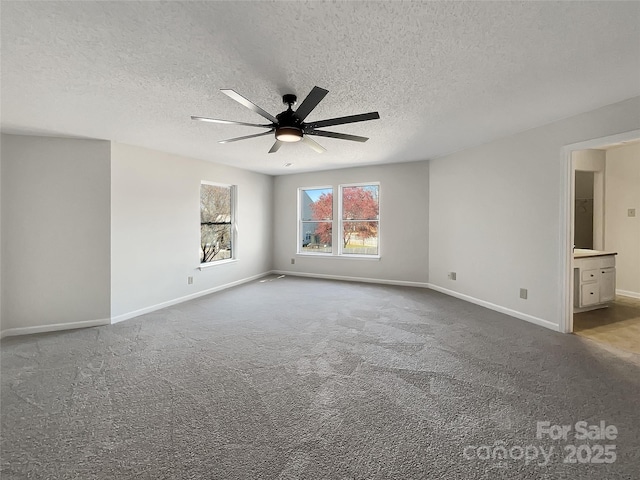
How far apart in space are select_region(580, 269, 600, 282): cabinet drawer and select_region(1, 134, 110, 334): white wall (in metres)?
6.56

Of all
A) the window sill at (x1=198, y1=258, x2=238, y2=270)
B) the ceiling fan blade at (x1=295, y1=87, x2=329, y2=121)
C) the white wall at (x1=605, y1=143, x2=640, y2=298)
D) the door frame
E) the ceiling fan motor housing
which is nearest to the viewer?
the ceiling fan blade at (x1=295, y1=87, x2=329, y2=121)

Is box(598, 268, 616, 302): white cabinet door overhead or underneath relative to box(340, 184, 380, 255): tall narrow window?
underneath

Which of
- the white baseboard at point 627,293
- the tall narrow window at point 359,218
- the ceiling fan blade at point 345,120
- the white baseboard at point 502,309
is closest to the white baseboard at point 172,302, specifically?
the tall narrow window at point 359,218

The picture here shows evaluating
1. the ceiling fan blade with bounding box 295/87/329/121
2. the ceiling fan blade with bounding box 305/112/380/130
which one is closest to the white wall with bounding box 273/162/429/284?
the ceiling fan blade with bounding box 305/112/380/130

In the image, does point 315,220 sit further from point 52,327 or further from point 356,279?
point 52,327

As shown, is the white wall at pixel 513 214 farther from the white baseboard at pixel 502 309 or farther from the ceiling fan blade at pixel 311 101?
the ceiling fan blade at pixel 311 101

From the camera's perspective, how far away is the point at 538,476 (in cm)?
147

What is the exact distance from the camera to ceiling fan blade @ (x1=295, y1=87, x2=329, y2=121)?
191cm

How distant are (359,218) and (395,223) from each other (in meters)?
0.84

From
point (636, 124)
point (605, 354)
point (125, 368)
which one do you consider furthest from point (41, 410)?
point (636, 124)

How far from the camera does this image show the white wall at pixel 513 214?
333 centimetres

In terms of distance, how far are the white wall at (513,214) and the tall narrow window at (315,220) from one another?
2488 mm

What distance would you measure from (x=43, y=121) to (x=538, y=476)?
5044mm

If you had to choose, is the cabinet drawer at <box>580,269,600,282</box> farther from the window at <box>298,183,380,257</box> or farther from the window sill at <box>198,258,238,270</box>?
the window sill at <box>198,258,238,270</box>
